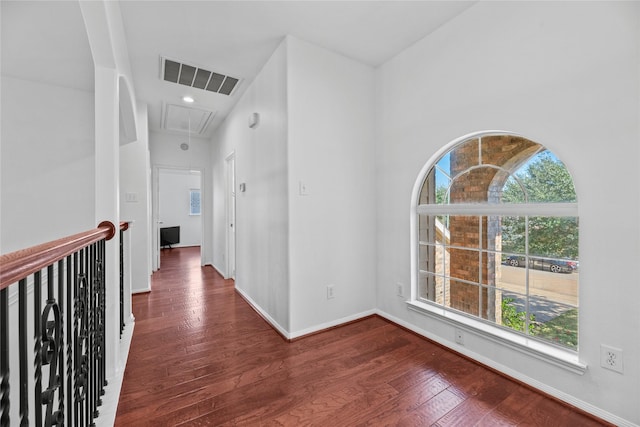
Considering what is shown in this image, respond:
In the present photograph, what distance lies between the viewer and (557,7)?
5.39 feet

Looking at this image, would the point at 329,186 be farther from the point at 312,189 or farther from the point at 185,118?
the point at 185,118

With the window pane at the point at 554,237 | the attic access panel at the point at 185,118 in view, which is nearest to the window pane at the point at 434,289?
the window pane at the point at 554,237

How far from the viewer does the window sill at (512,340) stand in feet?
5.27

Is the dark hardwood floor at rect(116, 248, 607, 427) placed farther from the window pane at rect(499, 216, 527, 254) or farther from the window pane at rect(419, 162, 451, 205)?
the window pane at rect(419, 162, 451, 205)

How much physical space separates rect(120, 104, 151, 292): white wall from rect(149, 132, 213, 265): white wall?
1339mm

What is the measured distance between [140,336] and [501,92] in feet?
11.3

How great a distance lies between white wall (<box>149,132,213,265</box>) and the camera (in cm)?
513

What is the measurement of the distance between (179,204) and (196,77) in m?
6.45

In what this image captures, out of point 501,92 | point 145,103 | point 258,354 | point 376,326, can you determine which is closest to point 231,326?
point 258,354

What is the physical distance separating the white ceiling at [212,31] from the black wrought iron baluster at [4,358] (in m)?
2.07

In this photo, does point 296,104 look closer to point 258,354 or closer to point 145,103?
point 258,354

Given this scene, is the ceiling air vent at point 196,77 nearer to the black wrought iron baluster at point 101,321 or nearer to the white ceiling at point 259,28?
the white ceiling at point 259,28

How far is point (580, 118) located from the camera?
157 centimetres

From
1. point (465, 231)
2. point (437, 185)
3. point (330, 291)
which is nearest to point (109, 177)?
point (330, 291)
